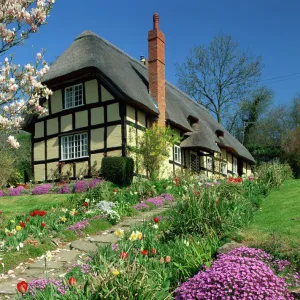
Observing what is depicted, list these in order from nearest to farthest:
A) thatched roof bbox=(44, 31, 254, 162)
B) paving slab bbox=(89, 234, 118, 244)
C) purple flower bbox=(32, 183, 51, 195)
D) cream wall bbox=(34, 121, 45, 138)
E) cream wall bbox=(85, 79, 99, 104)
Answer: paving slab bbox=(89, 234, 118, 244), purple flower bbox=(32, 183, 51, 195), thatched roof bbox=(44, 31, 254, 162), cream wall bbox=(85, 79, 99, 104), cream wall bbox=(34, 121, 45, 138)

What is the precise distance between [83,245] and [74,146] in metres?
10.9

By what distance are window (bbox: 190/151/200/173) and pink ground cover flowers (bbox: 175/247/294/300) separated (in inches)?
680

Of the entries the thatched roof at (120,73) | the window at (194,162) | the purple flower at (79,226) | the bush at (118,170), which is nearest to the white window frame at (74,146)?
the bush at (118,170)

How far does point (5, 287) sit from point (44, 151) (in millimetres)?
13601

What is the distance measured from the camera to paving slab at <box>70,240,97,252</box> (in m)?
6.29

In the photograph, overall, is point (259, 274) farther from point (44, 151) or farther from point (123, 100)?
point (44, 151)

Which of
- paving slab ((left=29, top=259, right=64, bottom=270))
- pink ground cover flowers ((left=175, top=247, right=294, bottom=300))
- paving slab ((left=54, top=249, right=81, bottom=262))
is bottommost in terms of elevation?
paving slab ((left=29, top=259, right=64, bottom=270))

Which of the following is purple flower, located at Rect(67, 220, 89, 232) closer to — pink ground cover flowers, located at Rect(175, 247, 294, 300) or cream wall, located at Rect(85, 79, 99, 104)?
pink ground cover flowers, located at Rect(175, 247, 294, 300)

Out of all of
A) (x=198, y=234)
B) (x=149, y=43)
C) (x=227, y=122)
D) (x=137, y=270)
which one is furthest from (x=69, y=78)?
(x=227, y=122)

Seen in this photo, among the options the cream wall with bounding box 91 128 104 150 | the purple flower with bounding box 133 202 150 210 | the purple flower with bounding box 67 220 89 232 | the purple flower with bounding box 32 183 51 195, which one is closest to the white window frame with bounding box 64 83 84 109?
the cream wall with bounding box 91 128 104 150

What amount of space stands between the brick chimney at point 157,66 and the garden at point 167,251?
23.4ft

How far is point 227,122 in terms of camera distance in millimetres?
39594

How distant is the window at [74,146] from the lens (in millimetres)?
16922

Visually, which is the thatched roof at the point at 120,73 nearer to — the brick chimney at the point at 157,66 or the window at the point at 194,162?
the brick chimney at the point at 157,66
